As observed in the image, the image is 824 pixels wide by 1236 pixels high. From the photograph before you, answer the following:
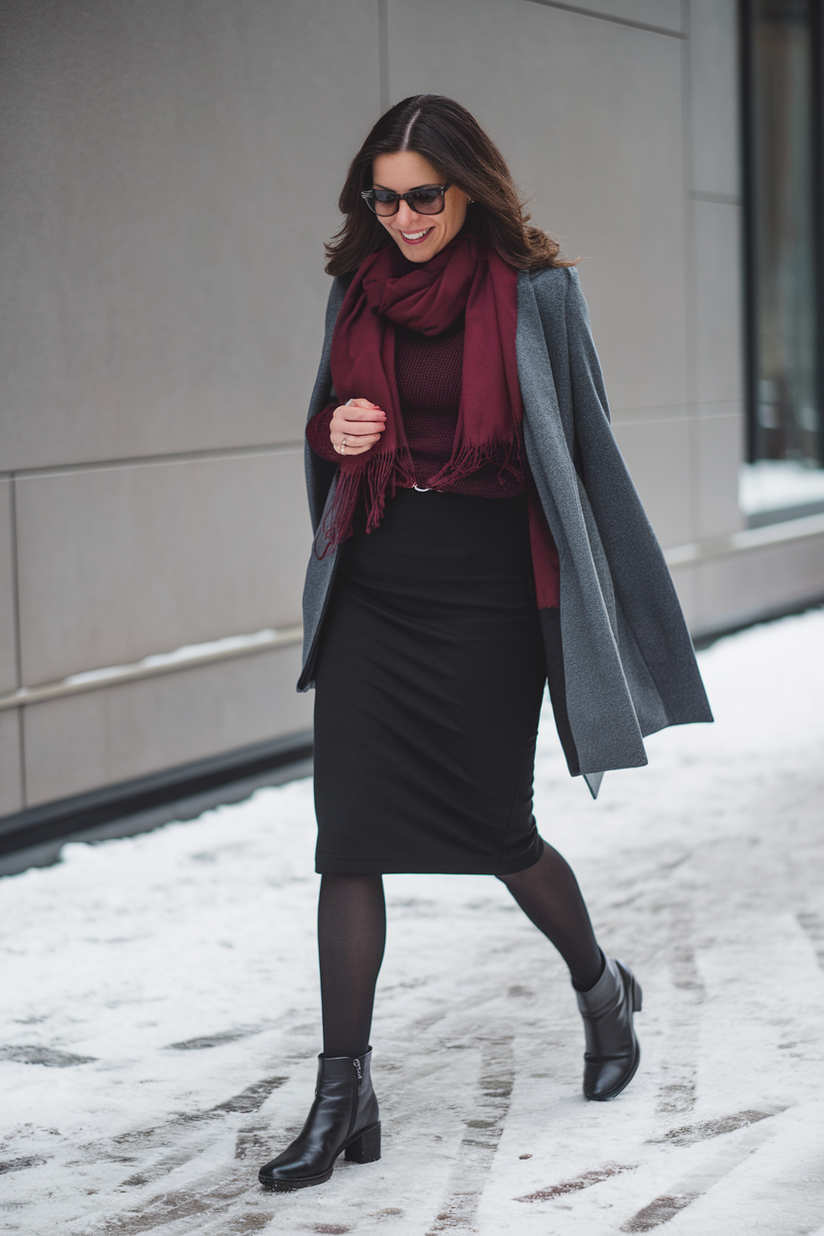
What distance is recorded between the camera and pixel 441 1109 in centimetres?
299

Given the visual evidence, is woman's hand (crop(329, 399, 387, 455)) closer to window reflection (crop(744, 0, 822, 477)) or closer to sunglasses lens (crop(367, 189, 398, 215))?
sunglasses lens (crop(367, 189, 398, 215))

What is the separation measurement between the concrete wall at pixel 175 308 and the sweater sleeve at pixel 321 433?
83.5 inches

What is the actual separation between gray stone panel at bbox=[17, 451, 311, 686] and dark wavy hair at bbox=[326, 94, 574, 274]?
7.68ft

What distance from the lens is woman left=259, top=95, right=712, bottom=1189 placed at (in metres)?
2.70

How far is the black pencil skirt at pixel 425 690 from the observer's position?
2770 mm

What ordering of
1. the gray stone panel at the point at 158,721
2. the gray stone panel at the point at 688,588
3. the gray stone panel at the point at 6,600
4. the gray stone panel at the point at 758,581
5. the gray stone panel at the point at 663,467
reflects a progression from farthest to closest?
the gray stone panel at the point at 758,581 → the gray stone panel at the point at 688,588 → the gray stone panel at the point at 663,467 → the gray stone panel at the point at 158,721 → the gray stone panel at the point at 6,600

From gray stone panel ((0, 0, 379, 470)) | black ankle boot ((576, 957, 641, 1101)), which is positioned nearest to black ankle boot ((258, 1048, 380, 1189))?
black ankle boot ((576, 957, 641, 1101))

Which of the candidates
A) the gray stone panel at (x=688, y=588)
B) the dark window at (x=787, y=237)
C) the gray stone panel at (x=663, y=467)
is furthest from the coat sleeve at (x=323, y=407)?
the dark window at (x=787, y=237)

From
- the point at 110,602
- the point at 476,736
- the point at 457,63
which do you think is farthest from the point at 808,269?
the point at 476,736

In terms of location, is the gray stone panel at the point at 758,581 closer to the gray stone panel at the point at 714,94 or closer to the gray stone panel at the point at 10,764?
the gray stone panel at the point at 714,94

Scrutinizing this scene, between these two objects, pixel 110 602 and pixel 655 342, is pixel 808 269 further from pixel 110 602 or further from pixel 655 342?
pixel 110 602

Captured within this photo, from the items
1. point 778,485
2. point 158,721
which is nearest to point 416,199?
point 158,721

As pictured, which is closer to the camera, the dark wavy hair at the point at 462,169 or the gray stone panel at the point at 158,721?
the dark wavy hair at the point at 462,169

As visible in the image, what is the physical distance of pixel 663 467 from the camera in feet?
26.8
